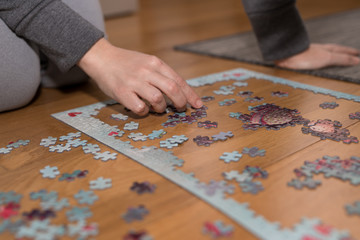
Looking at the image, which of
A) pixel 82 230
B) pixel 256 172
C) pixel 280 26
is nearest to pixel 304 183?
pixel 256 172

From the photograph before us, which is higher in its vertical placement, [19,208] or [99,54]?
[99,54]

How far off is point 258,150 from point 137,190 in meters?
0.31

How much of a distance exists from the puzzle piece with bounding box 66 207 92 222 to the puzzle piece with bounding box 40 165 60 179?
0.16 meters

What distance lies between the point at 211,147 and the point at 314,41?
1.37 metres

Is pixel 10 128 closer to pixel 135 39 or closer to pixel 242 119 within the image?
pixel 242 119

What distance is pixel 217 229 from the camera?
2.17 feet

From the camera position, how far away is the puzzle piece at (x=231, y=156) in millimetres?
872

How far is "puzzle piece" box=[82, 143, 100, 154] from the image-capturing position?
0.95 metres

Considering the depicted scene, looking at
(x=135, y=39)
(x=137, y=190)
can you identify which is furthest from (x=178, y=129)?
(x=135, y=39)

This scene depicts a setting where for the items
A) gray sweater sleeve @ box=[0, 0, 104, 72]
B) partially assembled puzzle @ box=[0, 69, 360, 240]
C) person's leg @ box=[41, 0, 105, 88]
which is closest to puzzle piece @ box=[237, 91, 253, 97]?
partially assembled puzzle @ box=[0, 69, 360, 240]

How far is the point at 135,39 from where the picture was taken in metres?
2.46

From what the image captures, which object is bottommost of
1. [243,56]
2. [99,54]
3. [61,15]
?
[243,56]

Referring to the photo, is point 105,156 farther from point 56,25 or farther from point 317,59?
point 317,59

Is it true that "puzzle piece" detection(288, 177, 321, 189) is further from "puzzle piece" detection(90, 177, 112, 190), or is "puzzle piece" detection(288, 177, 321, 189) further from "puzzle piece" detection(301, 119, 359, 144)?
"puzzle piece" detection(90, 177, 112, 190)
